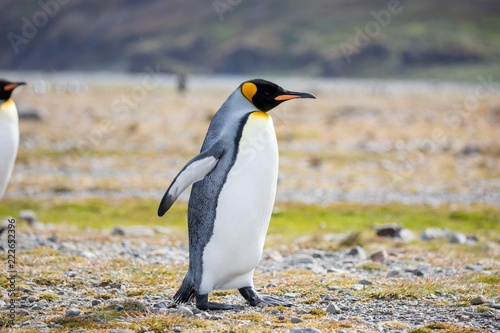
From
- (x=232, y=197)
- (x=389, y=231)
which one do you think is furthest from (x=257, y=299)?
(x=389, y=231)

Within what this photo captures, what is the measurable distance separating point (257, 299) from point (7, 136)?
4.42 metres

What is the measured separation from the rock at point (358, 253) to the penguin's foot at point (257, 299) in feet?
8.77

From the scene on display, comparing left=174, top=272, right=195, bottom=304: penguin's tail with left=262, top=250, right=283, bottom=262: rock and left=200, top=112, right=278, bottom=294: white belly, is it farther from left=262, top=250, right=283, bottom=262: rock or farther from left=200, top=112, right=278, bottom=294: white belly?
left=262, top=250, right=283, bottom=262: rock

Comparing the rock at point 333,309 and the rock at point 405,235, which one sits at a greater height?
the rock at point 333,309

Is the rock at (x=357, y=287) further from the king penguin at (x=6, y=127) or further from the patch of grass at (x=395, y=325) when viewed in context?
the king penguin at (x=6, y=127)

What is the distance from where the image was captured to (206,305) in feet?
15.7

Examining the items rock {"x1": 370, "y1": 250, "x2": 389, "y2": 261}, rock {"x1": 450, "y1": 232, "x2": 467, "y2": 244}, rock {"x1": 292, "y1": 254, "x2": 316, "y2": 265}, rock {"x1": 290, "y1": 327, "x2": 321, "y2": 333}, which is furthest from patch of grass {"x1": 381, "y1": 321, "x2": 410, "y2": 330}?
rock {"x1": 450, "y1": 232, "x2": 467, "y2": 244}

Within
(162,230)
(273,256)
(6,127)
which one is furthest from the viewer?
(162,230)

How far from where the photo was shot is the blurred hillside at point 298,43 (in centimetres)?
13325

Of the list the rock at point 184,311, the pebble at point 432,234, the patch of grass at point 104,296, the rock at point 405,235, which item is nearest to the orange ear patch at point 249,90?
the rock at point 184,311

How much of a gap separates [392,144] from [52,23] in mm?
186252

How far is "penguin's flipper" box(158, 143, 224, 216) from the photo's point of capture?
Result: 4.58m

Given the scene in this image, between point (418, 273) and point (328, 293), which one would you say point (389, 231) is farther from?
point (328, 293)

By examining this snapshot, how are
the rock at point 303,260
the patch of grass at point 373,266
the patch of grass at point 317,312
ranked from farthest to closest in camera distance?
the rock at point 303,260
the patch of grass at point 373,266
the patch of grass at point 317,312
